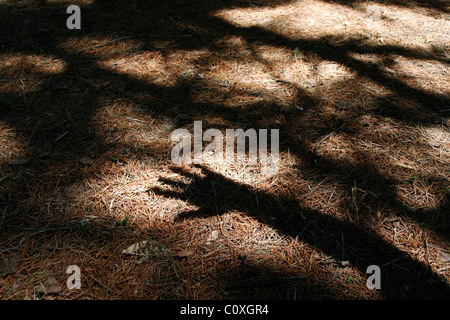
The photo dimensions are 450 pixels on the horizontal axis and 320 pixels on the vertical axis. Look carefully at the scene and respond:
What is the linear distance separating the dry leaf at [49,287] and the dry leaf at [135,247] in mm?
340

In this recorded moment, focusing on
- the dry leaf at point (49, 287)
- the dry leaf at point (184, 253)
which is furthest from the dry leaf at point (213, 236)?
the dry leaf at point (49, 287)

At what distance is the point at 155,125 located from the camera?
2.27 m

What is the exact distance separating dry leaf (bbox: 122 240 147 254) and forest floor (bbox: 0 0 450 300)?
0.8 inches

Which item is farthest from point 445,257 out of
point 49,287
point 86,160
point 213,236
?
point 86,160

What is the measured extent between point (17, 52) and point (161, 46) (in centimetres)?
148

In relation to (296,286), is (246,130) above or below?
above

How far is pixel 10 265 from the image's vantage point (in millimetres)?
1485

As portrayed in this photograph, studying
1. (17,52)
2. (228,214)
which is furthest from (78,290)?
(17,52)

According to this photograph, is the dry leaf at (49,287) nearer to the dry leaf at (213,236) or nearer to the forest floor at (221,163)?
the forest floor at (221,163)

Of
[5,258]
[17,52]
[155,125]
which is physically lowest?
[5,258]

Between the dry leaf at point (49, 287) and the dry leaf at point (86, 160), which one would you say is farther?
the dry leaf at point (86, 160)

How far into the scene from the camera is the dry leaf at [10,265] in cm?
146
